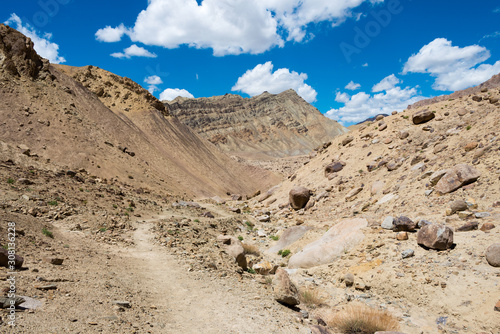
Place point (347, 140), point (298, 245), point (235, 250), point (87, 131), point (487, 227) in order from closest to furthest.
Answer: point (487, 227)
point (235, 250)
point (298, 245)
point (347, 140)
point (87, 131)

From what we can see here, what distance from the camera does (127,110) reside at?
4666cm

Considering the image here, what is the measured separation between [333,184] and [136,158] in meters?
22.6

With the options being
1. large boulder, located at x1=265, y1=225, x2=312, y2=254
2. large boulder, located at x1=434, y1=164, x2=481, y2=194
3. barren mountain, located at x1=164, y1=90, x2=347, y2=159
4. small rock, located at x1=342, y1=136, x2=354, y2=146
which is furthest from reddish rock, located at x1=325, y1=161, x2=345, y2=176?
barren mountain, located at x1=164, y1=90, x2=347, y2=159

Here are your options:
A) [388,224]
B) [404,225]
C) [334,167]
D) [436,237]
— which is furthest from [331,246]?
[334,167]

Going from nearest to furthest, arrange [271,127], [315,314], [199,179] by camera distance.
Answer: [315,314] → [199,179] → [271,127]

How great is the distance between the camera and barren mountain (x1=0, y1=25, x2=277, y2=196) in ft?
79.3

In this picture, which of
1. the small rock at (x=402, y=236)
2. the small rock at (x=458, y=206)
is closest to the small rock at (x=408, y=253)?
the small rock at (x=402, y=236)

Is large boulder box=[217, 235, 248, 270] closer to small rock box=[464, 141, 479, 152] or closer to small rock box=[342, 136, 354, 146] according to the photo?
small rock box=[464, 141, 479, 152]

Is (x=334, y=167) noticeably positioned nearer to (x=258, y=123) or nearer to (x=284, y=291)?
(x=284, y=291)

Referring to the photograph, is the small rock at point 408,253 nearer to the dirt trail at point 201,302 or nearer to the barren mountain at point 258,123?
the dirt trail at point 201,302

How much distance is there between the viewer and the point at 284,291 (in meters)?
6.70

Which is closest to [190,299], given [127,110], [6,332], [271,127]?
[6,332]

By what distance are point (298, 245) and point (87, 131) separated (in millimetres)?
25993

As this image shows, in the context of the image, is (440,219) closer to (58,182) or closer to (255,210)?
(255,210)
